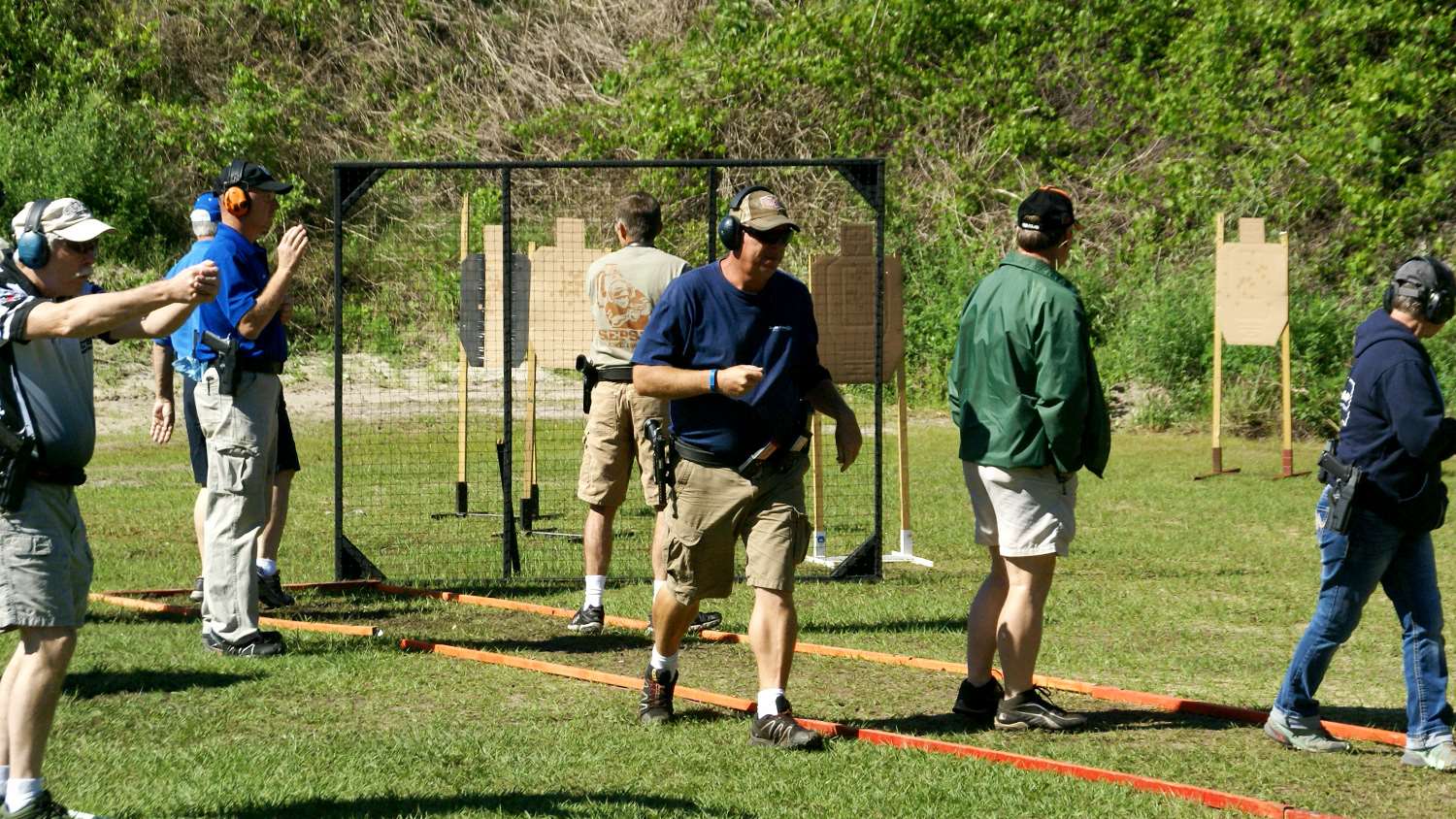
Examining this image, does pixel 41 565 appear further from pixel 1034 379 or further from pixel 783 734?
pixel 1034 379

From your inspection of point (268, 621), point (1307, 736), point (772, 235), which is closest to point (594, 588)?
point (268, 621)

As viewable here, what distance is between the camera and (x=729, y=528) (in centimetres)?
604

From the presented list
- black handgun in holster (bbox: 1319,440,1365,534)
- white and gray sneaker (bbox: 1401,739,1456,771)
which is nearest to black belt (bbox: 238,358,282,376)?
black handgun in holster (bbox: 1319,440,1365,534)

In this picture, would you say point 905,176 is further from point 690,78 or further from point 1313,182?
point 1313,182

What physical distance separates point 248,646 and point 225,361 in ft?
4.49

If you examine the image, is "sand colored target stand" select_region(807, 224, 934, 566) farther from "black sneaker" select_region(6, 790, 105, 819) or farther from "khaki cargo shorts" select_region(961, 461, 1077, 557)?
"black sneaker" select_region(6, 790, 105, 819)

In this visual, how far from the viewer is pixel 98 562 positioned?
1021cm

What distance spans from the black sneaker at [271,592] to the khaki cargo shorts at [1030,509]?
177 inches

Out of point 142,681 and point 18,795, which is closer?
point 18,795

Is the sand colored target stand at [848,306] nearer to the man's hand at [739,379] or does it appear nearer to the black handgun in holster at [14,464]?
the man's hand at [739,379]

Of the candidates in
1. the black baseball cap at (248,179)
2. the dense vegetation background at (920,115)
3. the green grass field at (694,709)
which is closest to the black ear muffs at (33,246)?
the green grass field at (694,709)

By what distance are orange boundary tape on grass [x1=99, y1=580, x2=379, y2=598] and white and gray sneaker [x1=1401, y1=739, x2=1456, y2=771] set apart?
5.98m

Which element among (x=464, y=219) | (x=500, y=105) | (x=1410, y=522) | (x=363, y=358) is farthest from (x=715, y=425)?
(x=500, y=105)

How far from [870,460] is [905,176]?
10.2 m
